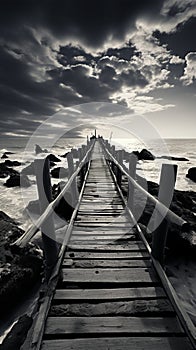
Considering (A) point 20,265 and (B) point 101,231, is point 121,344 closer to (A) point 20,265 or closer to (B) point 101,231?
(B) point 101,231

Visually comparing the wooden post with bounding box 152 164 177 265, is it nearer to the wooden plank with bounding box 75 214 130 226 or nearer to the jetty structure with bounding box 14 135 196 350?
the jetty structure with bounding box 14 135 196 350

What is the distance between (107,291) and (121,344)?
70cm

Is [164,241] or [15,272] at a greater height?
[164,241]

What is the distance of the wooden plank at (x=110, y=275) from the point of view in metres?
2.91

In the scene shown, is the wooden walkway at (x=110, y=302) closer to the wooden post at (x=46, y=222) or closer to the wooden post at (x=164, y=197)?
the wooden post at (x=46, y=222)

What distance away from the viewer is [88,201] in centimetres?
654

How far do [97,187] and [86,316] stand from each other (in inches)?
234

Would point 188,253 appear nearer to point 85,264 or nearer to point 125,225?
point 125,225

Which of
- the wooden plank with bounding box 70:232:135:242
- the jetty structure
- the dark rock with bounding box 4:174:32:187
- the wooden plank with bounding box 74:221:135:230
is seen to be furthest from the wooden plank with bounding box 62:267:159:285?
the dark rock with bounding box 4:174:32:187

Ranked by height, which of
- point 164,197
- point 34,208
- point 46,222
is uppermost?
point 164,197

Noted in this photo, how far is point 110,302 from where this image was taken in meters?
2.56

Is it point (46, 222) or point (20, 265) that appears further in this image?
point (20, 265)

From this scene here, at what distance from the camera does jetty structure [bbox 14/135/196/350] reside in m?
2.09

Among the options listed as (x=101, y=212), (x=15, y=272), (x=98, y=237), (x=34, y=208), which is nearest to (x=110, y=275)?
(x=98, y=237)
